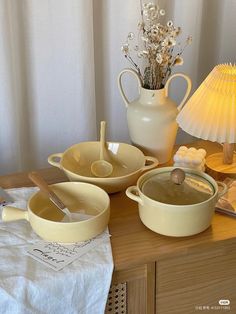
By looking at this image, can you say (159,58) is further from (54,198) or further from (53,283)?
(53,283)

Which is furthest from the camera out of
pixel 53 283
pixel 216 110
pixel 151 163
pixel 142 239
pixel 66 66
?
pixel 66 66

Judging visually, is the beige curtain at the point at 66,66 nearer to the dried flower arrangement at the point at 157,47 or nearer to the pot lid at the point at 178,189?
the dried flower arrangement at the point at 157,47

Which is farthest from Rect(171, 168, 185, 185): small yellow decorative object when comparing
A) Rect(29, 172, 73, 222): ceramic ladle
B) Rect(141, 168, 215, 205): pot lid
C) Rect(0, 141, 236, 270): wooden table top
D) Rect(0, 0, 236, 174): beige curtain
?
Rect(0, 0, 236, 174): beige curtain

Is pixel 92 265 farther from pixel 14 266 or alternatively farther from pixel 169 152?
pixel 169 152

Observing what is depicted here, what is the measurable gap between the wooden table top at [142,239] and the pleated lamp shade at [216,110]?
18 centimetres

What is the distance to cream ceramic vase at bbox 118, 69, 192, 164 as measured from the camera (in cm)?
112

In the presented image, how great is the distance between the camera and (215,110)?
1047mm

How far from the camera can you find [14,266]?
2.77ft

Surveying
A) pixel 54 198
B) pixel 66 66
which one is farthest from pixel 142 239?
pixel 66 66

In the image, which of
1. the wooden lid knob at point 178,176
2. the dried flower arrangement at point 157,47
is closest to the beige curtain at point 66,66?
the dried flower arrangement at point 157,47

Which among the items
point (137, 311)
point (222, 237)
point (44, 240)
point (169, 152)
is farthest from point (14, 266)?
point (169, 152)

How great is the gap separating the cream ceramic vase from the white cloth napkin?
1.08 ft

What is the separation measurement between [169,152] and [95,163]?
0.62 ft

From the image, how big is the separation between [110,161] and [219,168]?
26 centimetres
